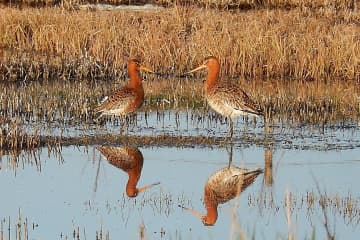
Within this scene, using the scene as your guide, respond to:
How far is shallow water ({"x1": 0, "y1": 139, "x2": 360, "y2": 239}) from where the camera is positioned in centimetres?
745

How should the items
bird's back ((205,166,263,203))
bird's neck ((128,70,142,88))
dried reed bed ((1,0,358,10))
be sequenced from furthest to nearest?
dried reed bed ((1,0,358,10)) → bird's neck ((128,70,142,88)) → bird's back ((205,166,263,203))

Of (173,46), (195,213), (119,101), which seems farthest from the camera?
(173,46)

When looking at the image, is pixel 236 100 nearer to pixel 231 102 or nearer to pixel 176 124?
pixel 231 102

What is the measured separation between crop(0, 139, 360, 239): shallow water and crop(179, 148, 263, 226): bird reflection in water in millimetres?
74

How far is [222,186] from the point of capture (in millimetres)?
9109

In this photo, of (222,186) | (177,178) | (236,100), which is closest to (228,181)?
(222,186)

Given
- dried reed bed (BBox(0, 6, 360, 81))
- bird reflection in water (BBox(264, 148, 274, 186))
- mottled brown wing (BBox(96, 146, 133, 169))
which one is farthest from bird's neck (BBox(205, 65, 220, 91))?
dried reed bed (BBox(0, 6, 360, 81))

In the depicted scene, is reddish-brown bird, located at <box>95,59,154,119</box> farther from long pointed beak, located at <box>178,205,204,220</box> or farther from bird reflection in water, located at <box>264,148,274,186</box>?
long pointed beak, located at <box>178,205,204,220</box>

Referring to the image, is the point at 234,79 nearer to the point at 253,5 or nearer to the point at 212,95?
the point at 212,95

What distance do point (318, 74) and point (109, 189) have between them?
8499mm

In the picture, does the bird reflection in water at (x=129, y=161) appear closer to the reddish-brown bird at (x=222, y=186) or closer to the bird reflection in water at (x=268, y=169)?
the reddish-brown bird at (x=222, y=186)

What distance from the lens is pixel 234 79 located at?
16.6 metres

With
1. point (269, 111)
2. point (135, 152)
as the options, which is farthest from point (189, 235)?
point (269, 111)

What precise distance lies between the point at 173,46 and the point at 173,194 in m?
9.16
